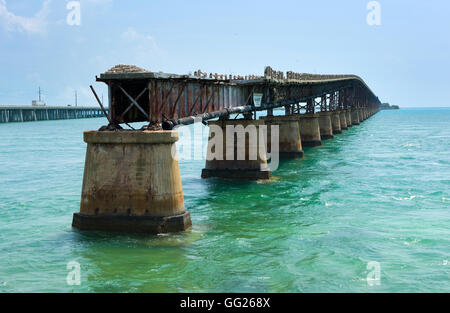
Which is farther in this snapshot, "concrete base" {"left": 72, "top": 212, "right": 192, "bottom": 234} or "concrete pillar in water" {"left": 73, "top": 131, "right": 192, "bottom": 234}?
"concrete base" {"left": 72, "top": 212, "right": 192, "bottom": 234}

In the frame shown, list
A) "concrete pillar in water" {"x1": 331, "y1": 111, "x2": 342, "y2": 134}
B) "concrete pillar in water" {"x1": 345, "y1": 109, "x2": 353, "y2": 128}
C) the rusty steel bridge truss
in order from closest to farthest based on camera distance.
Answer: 1. the rusty steel bridge truss
2. "concrete pillar in water" {"x1": 331, "y1": 111, "x2": 342, "y2": 134}
3. "concrete pillar in water" {"x1": 345, "y1": 109, "x2": 353, "y2": 128}

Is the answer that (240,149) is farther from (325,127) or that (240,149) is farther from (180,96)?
(325,127)

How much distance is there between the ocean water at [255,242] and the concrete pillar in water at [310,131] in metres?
28.9

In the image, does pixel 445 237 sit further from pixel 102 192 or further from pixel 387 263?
pixel 102 192

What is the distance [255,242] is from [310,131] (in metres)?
47.7

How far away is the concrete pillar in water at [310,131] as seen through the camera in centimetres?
6698

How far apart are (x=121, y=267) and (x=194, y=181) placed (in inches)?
831

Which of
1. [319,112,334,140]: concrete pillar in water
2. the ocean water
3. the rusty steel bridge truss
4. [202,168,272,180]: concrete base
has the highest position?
the rusty steel bridge truss

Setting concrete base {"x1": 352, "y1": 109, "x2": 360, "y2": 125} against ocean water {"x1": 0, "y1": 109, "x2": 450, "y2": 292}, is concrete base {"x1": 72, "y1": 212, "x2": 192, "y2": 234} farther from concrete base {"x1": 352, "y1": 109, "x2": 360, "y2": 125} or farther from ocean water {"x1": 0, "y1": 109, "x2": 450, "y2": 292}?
concrete base {"x1": 352, "y1": 109, "x2": 360, "y2": 125}

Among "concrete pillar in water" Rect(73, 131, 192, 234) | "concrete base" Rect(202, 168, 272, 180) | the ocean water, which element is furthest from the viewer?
"concrete base" Rect(202, 168, 272, 180)

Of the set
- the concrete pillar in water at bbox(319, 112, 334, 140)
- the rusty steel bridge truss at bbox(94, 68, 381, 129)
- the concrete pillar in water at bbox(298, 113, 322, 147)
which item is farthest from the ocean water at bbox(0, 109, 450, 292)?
the concrete pillar in water at bbox(319, 112, 334, 140)

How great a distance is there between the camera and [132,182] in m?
20.5

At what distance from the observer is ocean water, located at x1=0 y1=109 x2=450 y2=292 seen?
16656 mm

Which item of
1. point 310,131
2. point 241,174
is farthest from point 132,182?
point 310,131
